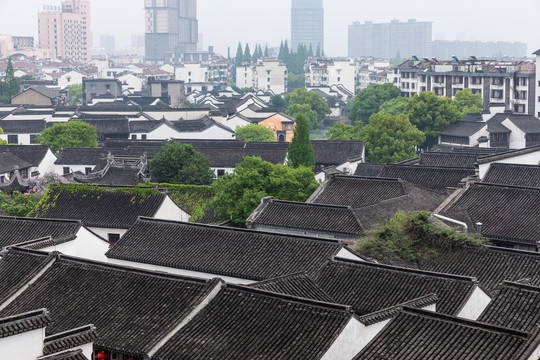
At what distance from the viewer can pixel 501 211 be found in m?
30.4

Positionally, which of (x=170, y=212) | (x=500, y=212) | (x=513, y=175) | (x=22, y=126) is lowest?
(x=170, y=212)

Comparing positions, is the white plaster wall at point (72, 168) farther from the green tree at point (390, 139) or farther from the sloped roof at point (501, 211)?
the sloped roof at point (501, 211)

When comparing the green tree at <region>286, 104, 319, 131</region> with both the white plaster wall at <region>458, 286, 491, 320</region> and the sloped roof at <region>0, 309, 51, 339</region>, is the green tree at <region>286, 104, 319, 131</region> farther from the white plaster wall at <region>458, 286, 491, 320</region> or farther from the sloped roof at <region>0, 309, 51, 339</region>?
→ the sloped roof at <region>0, 309, 51, 339</region>

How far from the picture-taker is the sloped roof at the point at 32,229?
92.7 ft

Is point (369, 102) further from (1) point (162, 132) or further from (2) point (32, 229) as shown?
(2) point (32, 229)

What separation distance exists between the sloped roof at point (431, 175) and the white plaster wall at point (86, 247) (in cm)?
1568

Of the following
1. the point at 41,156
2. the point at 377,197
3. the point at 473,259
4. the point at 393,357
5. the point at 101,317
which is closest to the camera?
the point at 393,357

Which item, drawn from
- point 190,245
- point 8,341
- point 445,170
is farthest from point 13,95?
point 8,341

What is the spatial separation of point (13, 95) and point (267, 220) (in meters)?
82.2

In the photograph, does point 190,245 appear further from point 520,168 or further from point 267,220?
point 520,168

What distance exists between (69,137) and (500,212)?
4054 centimetres

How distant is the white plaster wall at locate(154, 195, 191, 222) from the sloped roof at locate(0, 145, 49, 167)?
22.1 m

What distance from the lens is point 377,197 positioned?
3416 centimetres

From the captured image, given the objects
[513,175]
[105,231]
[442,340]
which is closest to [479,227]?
[513,175]
